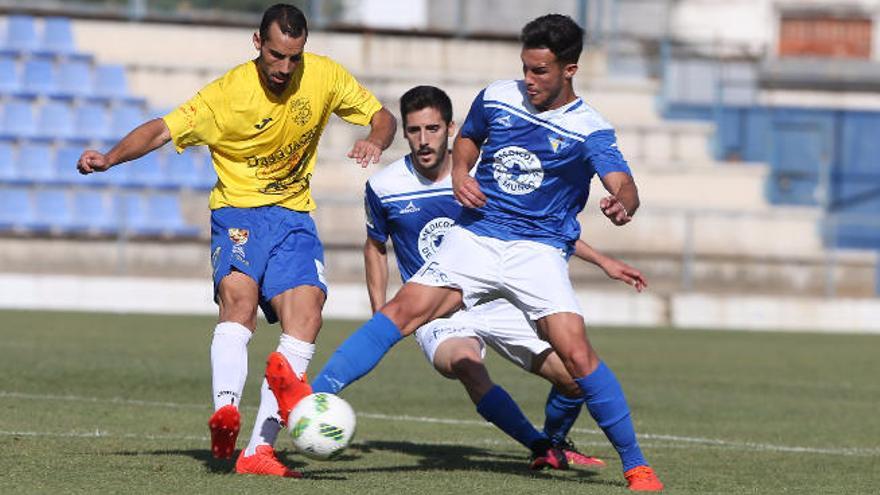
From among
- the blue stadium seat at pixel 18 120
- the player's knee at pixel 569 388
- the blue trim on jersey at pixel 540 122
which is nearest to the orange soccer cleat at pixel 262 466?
the player's knee at pixel 569 388

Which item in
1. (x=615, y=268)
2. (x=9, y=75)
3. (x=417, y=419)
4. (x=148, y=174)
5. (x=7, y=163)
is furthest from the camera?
(x=9, y=75)

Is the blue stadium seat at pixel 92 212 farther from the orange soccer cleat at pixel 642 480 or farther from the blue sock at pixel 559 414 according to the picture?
the orange soccer cleat at pixel 642 480

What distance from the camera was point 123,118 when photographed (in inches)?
933

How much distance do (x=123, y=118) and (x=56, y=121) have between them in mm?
928

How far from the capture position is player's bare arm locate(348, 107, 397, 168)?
7.33 metres

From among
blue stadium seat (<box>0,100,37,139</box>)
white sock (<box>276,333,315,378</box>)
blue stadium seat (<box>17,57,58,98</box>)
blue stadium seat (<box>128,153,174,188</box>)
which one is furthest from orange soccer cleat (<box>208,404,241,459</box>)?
blue stadium seat (<box>17,57,58,98</box>)

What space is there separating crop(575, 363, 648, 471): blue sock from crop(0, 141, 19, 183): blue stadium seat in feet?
54.1

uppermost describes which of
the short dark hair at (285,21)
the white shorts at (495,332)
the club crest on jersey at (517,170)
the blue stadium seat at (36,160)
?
the short dark hair at (285,21)

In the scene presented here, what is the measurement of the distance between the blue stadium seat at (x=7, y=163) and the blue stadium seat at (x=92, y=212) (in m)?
1.23

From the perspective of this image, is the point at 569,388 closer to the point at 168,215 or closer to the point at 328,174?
the point at 168,215

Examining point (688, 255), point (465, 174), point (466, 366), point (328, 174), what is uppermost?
point (465, 174)

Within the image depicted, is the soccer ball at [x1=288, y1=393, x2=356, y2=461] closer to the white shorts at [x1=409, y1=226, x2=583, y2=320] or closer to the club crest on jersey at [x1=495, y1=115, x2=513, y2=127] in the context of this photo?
the white shorts at [x1=409, y1=226, x2=583, y2=320]

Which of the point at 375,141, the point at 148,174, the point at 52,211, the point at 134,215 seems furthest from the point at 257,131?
the point at 148,174

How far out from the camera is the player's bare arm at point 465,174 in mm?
7129
